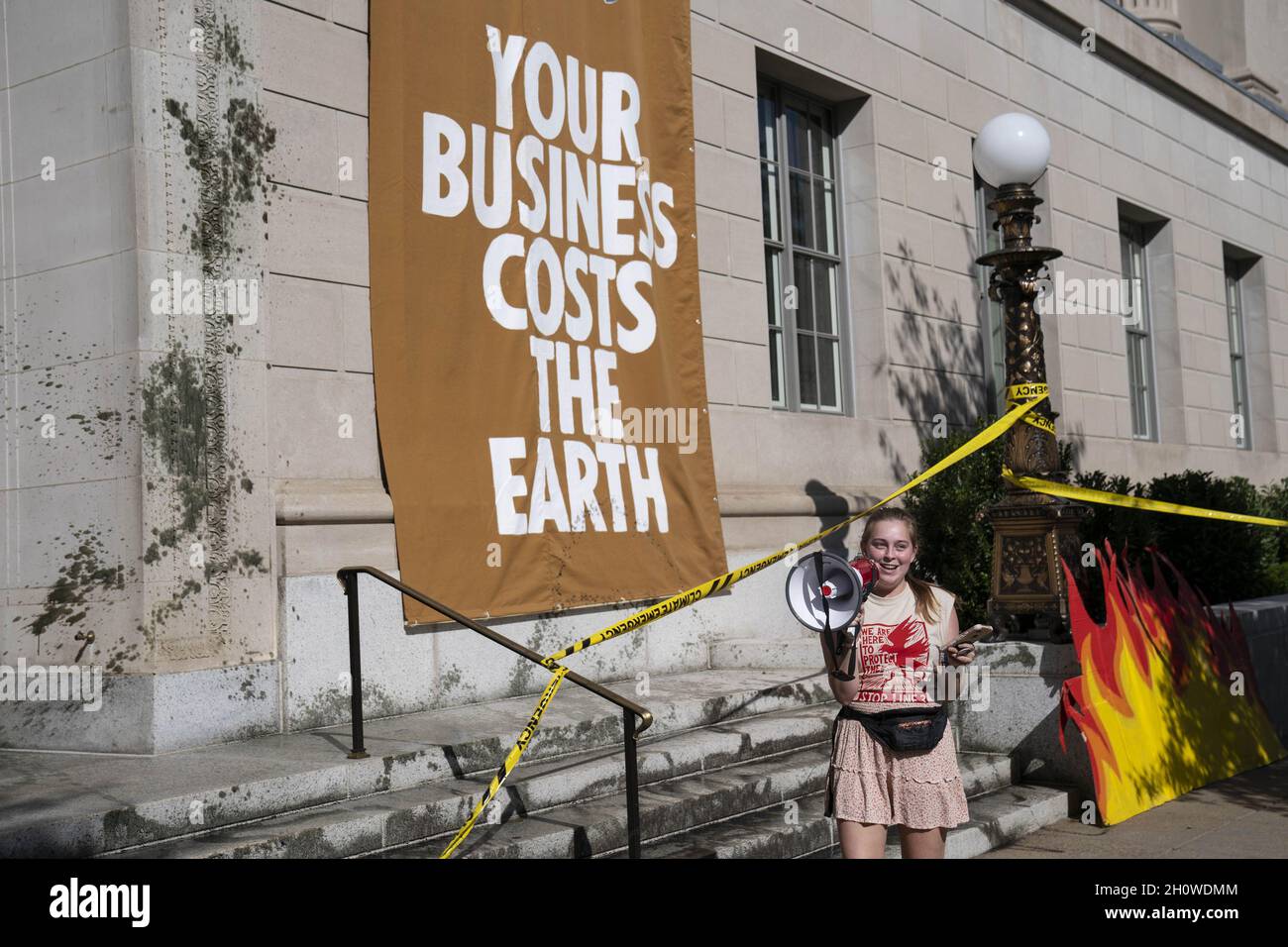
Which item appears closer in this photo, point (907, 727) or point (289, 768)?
point (907, 727)

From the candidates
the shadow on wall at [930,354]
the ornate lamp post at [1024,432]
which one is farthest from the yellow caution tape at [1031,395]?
the shadow on wall at [930,354]

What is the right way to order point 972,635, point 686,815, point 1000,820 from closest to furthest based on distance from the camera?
point 972,635, point 686,815, point 1000,820

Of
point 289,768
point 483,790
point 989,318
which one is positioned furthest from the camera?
point 989,318

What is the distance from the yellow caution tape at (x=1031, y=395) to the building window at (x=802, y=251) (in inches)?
146

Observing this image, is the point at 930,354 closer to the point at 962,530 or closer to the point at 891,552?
the point at 962,530

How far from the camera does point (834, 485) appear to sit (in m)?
12.2

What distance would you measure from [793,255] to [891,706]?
8.15m

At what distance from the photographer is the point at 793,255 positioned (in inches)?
491

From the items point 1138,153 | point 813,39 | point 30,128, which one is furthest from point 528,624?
point 1138,153

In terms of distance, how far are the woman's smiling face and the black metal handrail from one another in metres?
1.13

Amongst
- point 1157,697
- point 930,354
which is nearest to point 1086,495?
point 1157,697

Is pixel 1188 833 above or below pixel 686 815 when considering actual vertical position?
below

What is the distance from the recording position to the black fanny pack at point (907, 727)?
15.8 ft

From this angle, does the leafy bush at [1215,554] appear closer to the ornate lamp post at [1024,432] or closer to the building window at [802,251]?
the building window at [802,251]
